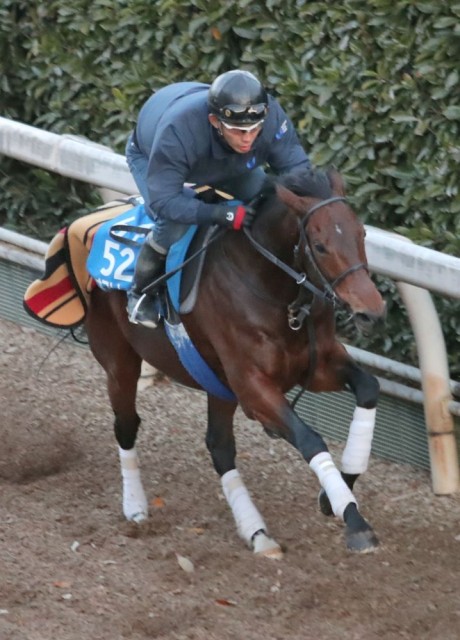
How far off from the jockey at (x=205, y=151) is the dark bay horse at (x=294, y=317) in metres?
0.21

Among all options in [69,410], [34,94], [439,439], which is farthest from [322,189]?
[34,94]

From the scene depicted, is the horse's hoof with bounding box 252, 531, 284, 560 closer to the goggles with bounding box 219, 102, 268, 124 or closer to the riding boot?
the riding boot

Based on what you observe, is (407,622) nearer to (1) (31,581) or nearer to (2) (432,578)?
(2) (432,578)

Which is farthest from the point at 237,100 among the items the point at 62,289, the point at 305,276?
the point at 62,289

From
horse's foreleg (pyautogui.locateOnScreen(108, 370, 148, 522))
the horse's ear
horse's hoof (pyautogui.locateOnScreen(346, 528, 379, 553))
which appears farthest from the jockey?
horse's hoof (pyautogui.locateOnScreen(346, 528, 379, 553))

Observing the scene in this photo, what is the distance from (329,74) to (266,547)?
7.63ft

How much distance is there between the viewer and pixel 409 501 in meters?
6.47

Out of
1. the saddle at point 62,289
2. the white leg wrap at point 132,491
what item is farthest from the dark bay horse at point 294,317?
the saddle at point 62,289

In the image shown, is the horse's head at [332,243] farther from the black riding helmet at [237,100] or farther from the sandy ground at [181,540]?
the sandy ground at [181,540]

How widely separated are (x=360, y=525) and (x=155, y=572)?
3.36ft

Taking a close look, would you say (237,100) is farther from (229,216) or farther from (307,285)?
(307,285)

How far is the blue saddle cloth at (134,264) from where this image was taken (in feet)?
19.2

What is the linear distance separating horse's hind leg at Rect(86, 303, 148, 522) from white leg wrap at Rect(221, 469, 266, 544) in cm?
51

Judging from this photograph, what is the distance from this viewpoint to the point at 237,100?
5207 millimetres
